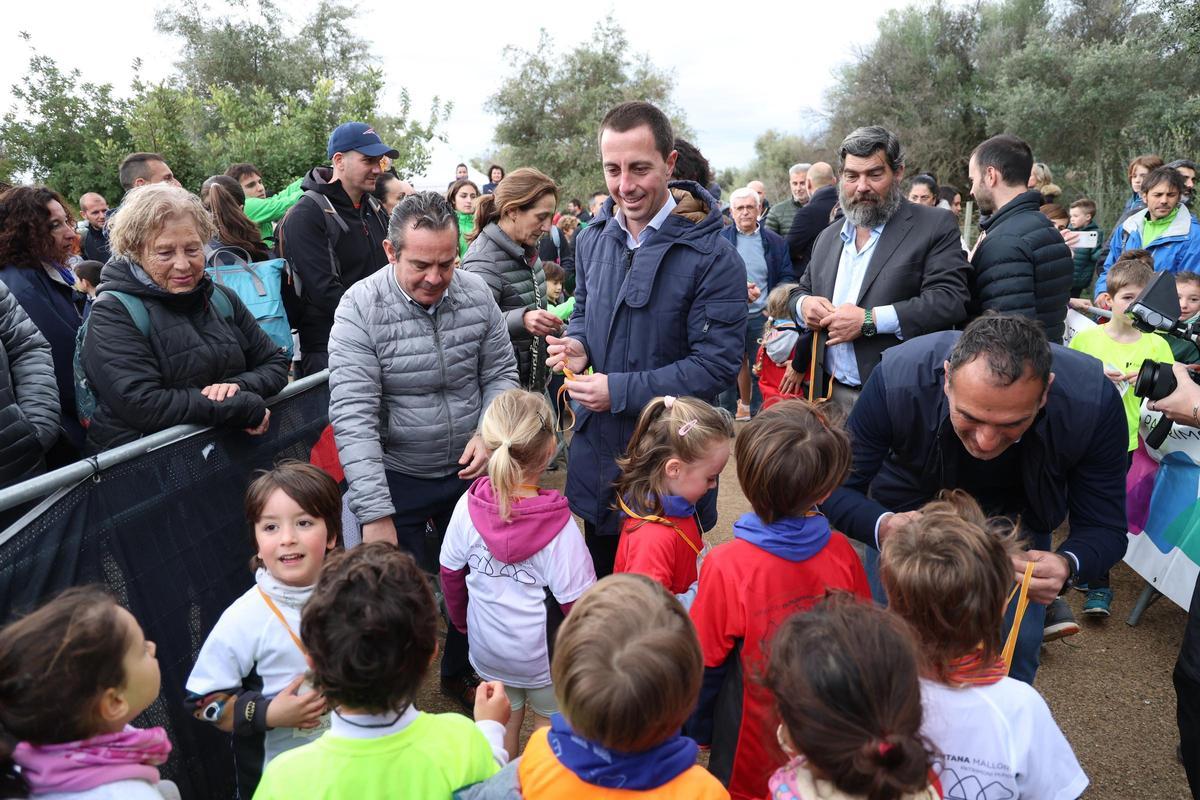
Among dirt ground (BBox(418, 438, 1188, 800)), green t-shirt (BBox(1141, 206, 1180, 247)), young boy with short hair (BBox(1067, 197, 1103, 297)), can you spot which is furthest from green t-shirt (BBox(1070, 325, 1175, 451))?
young boy with short hair (BBox(1067, 197, 1103, 297))

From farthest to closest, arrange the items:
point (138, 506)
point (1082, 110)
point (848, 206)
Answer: point (1082, 110) < point (848, 206) < point (138, 506)

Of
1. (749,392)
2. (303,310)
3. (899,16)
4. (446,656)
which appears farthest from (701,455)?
(899,16)

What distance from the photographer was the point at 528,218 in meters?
4.70

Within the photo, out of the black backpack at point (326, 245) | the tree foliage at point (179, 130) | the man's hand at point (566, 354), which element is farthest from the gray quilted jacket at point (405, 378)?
the tree foliage at point (179, 130)

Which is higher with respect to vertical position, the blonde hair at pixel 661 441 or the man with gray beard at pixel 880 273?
the man with gray beard at pixel 880 273

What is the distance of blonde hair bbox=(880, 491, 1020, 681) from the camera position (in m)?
1.81

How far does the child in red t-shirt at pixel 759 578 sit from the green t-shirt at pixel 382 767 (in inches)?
33.6

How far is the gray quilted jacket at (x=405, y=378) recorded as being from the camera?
3.02 meters

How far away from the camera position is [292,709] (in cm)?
212

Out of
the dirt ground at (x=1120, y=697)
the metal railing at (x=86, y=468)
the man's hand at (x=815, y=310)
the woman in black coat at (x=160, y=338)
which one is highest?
the woman in black coat at (x=160, y=338)

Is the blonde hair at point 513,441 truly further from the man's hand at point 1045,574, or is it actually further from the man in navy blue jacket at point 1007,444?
the man's hand at point 1045,574

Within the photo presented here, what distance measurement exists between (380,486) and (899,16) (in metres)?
29.9

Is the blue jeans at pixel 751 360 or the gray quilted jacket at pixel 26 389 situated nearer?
the gray quilted jacket at pixel 26 389

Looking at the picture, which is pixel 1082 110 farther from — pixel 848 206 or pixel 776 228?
pixel 848 206
